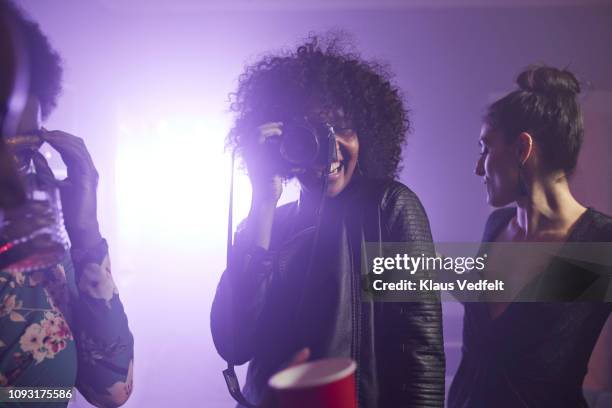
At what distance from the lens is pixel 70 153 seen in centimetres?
112

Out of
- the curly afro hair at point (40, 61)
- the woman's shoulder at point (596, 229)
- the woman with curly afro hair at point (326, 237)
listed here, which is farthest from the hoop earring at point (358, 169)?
the curly afro hair at point (40, 61)

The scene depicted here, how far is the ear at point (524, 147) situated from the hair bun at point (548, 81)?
0.45 ft

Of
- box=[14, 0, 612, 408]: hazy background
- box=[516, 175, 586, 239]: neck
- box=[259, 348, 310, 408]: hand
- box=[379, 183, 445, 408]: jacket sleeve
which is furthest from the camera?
box=[14, 0, 612, 408]: hazy background


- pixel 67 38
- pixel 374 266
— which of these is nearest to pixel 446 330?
pixel 374 266

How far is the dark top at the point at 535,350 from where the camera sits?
119 centimetres

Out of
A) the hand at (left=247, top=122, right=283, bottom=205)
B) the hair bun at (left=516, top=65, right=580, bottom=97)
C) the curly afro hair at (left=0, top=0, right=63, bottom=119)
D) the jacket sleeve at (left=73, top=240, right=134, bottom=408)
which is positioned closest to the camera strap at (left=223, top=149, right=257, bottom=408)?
the hand at (left=247, top=122, right=283, bottom=205)

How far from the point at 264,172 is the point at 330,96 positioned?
25 cm

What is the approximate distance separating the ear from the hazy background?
0.13 meters

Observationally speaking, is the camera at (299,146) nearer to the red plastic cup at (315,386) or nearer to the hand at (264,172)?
the hand at (264,172)

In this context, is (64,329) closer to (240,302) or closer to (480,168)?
(240,302)

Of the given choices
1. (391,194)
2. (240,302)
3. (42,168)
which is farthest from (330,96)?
(42,168)

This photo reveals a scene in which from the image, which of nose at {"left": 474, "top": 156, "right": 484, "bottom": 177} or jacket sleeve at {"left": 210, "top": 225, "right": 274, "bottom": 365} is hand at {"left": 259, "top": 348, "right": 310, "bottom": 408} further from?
nose at {"left": 474, "top": 156, "right": 484, "bottom": 177}

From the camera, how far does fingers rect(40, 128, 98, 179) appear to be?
1113mm

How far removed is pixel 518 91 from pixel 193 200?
2.99ft
